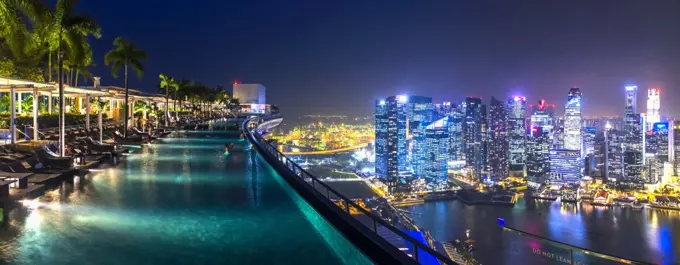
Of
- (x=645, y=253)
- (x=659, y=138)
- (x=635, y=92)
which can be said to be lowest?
(x=645, y=253)

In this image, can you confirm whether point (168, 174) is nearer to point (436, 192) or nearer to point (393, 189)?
point (393, 189)

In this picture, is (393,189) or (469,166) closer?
(393,189)

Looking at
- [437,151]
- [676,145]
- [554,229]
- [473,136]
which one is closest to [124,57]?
[554,229]

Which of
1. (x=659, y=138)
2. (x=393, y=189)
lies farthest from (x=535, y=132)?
(x=393, y=189)

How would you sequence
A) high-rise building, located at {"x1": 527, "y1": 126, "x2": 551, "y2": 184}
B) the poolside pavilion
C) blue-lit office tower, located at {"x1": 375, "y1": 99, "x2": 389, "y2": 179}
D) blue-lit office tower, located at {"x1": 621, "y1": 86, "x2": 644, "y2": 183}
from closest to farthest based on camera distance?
the poolside pavilion < blue-lit office tower, located at {"x1": 375, "y1": 99, "x2": 389, "y2": 179} < high-rise building, located at {"x1": 527, "y1": 126, "x2": 551, "y2": 184} < blue-lit office tower, located at {"x1": 621, "y1": 86, "x2": 644, "y2": 183}

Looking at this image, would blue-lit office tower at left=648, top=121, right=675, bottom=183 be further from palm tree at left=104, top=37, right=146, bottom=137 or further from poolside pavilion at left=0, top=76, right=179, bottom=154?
palm tree at left=104, top=37, right=146, bottom=137

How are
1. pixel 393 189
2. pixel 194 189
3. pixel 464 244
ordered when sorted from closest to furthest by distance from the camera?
pixel 194 189
pixel 464 244
pixel 393 189

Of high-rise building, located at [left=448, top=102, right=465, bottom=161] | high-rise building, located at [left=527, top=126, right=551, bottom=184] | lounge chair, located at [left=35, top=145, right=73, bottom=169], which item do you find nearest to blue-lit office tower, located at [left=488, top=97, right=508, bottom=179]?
high-rise building, located at [left=527, top=126, right=551, bottom=184]

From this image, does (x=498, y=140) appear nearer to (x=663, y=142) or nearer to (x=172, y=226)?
(x=663, y=142)

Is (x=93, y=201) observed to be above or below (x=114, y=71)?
below
